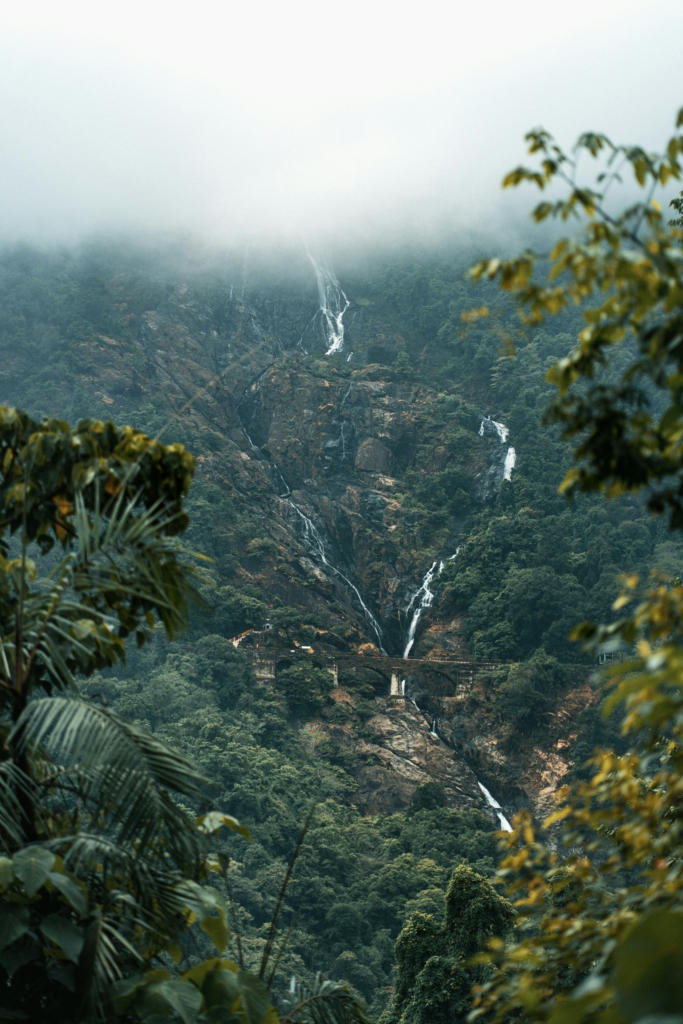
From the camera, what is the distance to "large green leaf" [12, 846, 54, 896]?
7.06 ft

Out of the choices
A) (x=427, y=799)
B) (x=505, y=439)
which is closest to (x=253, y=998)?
(x=427, y=799)

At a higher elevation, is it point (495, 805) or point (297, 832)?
point (495, 805)

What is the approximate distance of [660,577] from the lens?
6.89ft

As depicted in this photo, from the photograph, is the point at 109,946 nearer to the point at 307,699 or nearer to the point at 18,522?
the point at 18,522

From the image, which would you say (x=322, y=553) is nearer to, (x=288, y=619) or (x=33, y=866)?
(x=288, y=619)

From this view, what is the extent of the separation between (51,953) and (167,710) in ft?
90.7

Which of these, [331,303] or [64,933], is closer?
[64,933]

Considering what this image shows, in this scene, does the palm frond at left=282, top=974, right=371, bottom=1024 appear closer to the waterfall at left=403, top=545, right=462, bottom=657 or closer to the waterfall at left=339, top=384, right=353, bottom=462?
the waterfall at left=403, top=545, right=462, bottom=657

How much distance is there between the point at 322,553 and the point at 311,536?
47.0 inches

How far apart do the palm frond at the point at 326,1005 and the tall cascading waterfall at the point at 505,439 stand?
4285 cm

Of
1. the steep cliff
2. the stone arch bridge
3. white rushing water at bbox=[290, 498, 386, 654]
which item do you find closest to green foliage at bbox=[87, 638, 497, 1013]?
the stone arch bridge

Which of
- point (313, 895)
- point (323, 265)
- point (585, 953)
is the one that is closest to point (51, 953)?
point (585, 953)

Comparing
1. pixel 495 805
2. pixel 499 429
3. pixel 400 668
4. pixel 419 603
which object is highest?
pixel 499 429

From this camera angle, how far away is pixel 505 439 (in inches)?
1873
